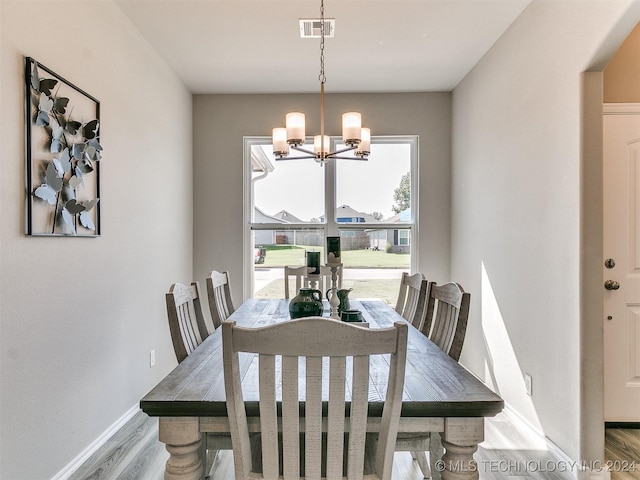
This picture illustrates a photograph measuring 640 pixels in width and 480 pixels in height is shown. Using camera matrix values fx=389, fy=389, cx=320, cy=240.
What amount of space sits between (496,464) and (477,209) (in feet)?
6.45

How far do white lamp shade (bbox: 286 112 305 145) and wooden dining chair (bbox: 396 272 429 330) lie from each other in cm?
110

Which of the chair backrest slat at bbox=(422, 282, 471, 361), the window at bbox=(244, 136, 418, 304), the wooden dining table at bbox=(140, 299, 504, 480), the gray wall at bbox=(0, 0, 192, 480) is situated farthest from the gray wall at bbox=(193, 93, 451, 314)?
the wooden dining table at bbox=(140, 299, 504, 480)

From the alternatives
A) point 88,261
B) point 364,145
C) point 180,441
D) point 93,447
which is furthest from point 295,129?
point 93,447

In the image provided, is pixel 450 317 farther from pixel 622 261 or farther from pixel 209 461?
pixel 209 461

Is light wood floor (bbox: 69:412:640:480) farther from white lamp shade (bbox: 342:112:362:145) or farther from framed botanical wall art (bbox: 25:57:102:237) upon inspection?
white lamp shade (bbox: 342:112:362:145)

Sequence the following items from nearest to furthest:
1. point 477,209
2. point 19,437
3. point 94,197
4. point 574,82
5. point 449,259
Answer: point 19,437 < point 574,82 < point 94,197 < point 477,209 < point 449,259

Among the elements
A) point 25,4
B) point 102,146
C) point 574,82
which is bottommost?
point 102,146

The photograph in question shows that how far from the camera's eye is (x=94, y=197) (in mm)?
2240

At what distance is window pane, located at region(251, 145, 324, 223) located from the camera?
413 centimetres

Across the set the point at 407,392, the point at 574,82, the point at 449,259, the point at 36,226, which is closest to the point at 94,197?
the point at 36,226

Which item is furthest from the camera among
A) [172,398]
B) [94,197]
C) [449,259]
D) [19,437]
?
[449,259]

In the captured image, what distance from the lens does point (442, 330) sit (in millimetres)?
1968

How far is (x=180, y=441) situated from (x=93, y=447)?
1.48 meters

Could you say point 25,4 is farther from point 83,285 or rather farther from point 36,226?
point 83,285
